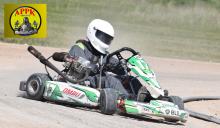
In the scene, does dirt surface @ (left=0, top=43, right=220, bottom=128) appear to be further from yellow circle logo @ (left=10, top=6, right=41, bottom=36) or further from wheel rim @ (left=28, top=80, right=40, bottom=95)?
yellow circle logo @ (left=10, top=6, right=41, bottom=36)

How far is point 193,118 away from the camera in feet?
37.0

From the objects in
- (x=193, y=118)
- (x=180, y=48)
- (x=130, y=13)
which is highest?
(x=130, y=13)

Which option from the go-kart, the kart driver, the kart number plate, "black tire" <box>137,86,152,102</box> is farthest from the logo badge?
the kart number plate

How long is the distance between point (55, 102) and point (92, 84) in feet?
2.03

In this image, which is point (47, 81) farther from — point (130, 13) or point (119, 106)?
point (130, 13)

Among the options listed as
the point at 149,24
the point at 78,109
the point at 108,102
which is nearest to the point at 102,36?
the point at 78,109

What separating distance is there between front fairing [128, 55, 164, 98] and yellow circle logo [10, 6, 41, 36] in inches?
433

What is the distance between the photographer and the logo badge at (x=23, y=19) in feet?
70.0

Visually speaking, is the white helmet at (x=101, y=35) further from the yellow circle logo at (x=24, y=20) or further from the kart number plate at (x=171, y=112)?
the yellow circle logo at (x=24, y=20)

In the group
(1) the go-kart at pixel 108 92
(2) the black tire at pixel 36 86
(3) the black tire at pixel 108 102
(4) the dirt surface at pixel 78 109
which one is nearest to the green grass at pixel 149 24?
(4) the dirt surface at pixel 78 109

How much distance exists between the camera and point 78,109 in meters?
10.5

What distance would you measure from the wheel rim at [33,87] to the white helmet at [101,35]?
104 centimetres

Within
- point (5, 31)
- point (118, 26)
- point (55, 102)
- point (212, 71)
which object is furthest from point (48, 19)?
point (55, 102)

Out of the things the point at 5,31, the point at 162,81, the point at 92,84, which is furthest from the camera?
the point at 5,31
